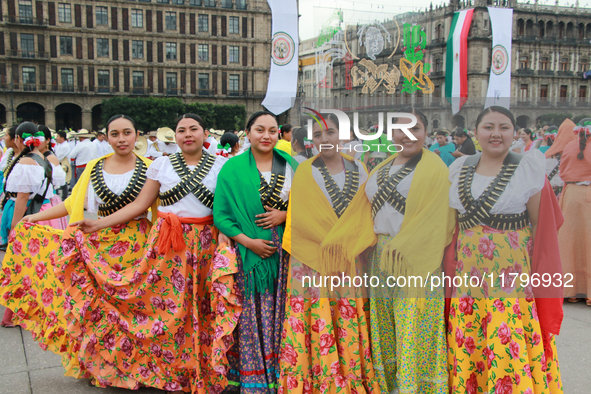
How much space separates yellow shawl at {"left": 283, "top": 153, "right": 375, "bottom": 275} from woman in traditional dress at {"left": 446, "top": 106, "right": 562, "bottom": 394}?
53 cm

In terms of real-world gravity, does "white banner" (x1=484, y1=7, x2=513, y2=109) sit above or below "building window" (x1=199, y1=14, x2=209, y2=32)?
below

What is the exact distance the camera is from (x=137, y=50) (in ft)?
153

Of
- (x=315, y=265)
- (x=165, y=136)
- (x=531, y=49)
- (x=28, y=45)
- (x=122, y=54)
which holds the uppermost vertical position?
(x=531, y=49)

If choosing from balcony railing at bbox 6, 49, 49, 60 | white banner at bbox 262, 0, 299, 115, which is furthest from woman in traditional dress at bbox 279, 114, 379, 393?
balcony railing at bbox 6, 49, 49, 60

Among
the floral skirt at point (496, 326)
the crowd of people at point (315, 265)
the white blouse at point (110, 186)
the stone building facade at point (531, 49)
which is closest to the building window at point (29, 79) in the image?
the stone building facade at point (531, 49)

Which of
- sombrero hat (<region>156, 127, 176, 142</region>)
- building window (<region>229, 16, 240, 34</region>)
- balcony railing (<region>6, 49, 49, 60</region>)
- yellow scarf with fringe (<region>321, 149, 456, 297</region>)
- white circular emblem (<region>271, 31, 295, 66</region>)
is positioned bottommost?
yellow scarf with fringe (<region>321, 149, 456, 297</region>)

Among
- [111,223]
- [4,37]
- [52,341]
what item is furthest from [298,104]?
[4,37]

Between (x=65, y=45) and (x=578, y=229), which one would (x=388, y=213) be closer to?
(x=578, y=229)

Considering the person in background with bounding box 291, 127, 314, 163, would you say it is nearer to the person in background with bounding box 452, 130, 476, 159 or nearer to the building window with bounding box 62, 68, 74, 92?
the person in background with bounding box 452, 130, 476, 159

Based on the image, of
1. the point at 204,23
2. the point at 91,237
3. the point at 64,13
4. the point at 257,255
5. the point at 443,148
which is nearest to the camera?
the point at 443,148

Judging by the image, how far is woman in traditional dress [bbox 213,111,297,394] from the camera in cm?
268

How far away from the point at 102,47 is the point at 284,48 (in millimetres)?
42646

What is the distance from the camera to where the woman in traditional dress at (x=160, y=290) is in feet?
9.21

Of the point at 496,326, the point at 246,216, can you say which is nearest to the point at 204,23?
the point at 246,216
